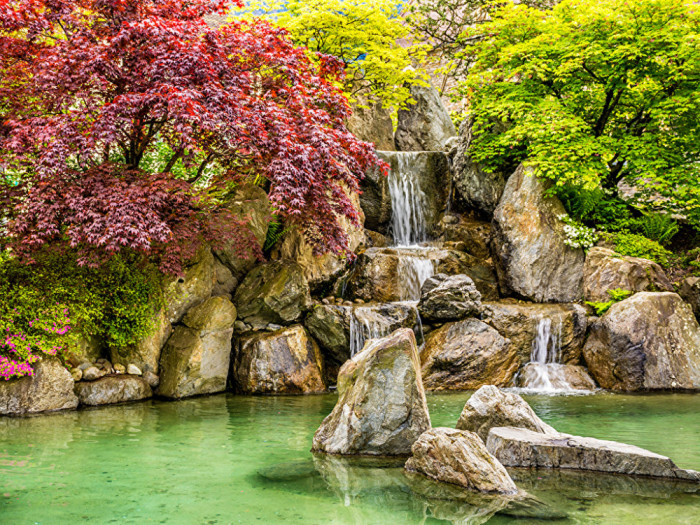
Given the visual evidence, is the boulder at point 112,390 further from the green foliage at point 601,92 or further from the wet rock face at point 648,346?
the green foliage at point 601,92

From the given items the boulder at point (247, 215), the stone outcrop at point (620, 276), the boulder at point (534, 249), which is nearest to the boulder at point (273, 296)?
the boulder at point (247, 215)

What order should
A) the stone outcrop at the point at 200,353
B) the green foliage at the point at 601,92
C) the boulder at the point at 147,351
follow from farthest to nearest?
1. the green foliage at the point at 601,92
2. the stone outcrop at the point at 200,353
3. the boulder at the point at 147,351

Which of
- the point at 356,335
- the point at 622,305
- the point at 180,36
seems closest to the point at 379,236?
the point at 356,335

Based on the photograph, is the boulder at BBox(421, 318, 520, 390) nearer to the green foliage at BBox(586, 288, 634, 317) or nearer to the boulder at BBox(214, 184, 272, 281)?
the green foliage at BBox(586, 288, 634, 317)

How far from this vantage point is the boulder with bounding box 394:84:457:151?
802 inches

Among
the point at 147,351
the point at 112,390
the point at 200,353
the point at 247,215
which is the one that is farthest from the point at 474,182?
the point at 112,390

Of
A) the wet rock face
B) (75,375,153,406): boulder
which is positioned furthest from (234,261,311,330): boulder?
the wet rock face

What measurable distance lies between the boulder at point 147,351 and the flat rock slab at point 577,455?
5.94 meters

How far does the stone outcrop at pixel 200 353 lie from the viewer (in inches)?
353

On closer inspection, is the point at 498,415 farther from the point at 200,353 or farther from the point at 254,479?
the point at 200,353

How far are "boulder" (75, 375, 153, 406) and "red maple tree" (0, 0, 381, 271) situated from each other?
197cm

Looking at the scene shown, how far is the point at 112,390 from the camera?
8375mm

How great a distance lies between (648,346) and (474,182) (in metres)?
6.66

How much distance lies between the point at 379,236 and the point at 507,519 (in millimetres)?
11466
